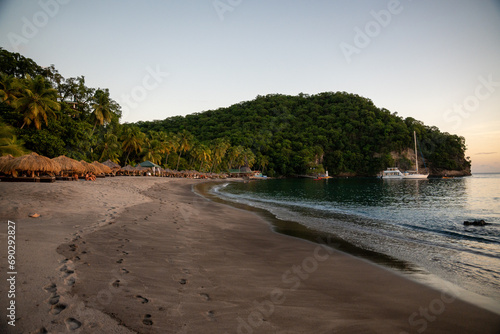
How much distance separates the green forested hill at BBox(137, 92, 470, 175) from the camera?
459 feet

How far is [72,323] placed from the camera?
3010 millimetres

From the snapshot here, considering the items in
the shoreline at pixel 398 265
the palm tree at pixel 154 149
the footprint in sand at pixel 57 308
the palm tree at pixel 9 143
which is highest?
the palm tree at pixel 154 149

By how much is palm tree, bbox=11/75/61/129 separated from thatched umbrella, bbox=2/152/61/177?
52.3 ft

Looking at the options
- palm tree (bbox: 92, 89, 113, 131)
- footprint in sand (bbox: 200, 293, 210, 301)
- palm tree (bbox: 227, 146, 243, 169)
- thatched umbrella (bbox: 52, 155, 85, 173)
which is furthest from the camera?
palm tree (bbox: 227, 146, 243, 169)

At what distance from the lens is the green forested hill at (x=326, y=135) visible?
13988 centimetres

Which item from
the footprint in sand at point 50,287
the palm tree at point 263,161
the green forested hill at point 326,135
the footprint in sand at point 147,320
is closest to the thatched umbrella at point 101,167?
the footprint in sand at point 50,287

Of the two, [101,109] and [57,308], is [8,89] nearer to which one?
[101,109]

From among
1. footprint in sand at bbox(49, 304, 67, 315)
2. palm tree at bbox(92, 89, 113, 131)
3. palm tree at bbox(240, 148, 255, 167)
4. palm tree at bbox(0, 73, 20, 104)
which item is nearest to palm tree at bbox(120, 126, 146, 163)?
palm tree at bbox(92, 89, 113, 131)

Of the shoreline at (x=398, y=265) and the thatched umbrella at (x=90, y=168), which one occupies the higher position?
the thatched umbrella at (x=90, y=168)

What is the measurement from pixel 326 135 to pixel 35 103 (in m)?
138

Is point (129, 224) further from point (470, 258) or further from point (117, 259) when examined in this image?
point (470, 258)

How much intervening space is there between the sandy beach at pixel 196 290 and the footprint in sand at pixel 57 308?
0.01m

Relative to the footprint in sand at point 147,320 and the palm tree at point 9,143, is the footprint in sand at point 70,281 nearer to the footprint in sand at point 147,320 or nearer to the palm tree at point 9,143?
the footprint in sand at point 147,320

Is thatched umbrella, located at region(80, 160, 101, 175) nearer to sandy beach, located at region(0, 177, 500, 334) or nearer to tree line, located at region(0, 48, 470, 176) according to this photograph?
sandy beach, located at region(0, 177, 500, 334)
